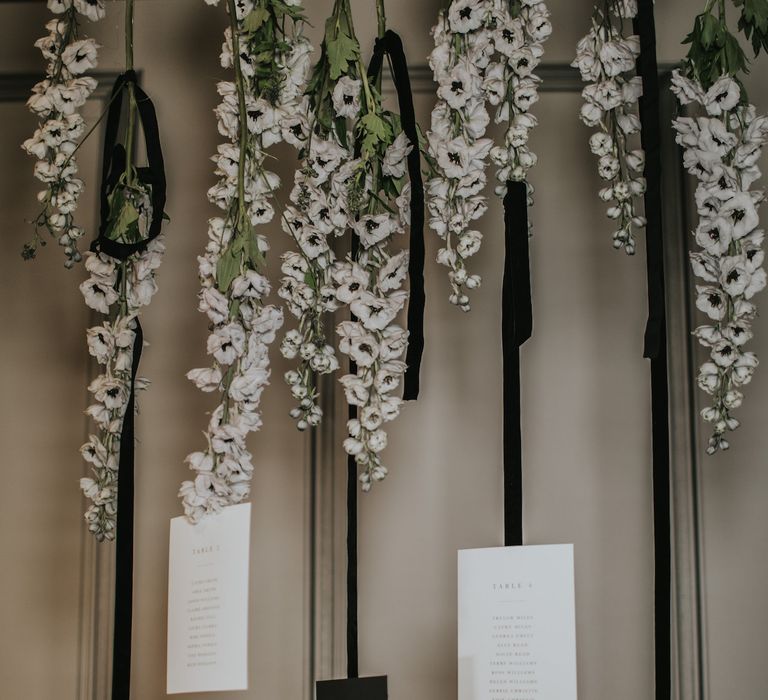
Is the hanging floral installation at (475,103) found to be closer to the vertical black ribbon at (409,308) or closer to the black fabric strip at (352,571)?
the vertical black ribbon at (409,308)

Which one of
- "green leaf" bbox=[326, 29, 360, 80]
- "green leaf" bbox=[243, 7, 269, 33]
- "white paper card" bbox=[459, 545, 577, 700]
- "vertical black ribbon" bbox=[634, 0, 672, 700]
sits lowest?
"white paper card" bbox=[459, 545, 577, 700]

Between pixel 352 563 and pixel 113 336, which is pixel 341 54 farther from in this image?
pixel 352 563

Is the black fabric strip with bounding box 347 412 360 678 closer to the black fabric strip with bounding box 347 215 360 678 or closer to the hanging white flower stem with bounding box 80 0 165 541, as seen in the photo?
the black fabric strip with bounding box 347 215 360 678

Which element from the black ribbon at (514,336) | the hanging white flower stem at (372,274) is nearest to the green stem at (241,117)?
the hanging white flower stem at (372,274)

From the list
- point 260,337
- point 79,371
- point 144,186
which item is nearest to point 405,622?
point 260,337

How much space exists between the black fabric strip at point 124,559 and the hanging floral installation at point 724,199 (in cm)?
75

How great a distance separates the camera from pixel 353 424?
49.2 inches

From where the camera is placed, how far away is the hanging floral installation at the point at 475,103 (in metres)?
1.29

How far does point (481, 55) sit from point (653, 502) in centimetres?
65

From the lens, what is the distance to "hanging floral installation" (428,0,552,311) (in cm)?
129

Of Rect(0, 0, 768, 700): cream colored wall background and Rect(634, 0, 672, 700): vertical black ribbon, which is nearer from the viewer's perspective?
Rect(634, 0, 672, 700): vertical black ribbon

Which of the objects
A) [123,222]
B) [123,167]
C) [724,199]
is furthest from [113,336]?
[724,199]

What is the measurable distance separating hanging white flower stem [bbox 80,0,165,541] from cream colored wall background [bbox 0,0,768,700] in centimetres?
16

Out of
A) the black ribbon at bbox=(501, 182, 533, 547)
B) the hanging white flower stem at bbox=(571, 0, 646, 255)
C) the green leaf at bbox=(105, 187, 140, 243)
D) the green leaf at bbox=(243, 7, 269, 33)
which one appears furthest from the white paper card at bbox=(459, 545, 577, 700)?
the green leaf at bbox=(243, 7, 269, 33)
